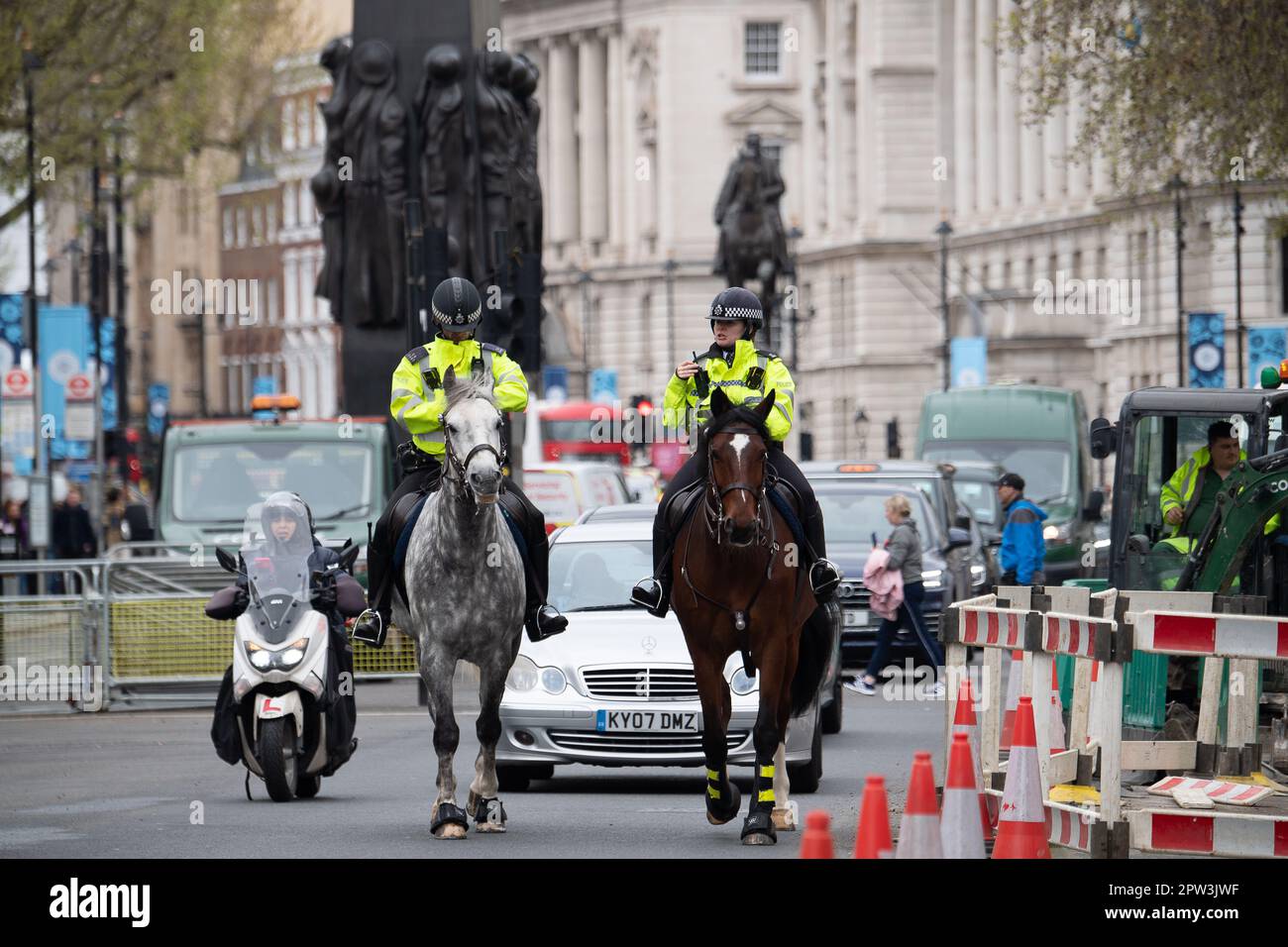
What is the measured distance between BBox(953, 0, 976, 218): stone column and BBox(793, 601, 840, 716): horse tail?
305 ft

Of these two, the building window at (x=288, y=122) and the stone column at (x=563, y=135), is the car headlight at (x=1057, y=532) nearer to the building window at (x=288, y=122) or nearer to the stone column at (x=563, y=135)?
the building window at (x=288, y=122)

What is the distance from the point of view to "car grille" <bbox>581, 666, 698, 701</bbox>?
16.1 meters

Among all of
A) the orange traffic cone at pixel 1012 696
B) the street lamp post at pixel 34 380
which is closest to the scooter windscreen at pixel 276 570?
the orange traffic cone at pixel 1012 696

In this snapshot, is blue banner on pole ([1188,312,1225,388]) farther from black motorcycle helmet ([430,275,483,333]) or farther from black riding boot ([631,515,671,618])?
black motorcycle helmet ([430,275,483,333])

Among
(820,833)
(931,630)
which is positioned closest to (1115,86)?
(931,630)

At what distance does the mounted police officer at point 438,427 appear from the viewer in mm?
14016

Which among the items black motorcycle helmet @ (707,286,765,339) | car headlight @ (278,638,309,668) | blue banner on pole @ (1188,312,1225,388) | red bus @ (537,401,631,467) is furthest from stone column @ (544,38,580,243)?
black motorcycle helmet @ (707,286,765,339)

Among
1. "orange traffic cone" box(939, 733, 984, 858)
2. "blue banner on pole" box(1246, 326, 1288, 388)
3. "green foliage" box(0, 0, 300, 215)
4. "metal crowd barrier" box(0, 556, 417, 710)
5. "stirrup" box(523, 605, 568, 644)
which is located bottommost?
"metal crowd barrier" box(0, 556, 417, 710)

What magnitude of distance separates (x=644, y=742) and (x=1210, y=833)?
4.86 metres

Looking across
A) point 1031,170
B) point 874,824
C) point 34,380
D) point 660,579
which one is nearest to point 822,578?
point 660,579

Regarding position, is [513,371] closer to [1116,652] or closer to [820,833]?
[1116,652]

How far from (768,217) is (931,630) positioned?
23.8 metres

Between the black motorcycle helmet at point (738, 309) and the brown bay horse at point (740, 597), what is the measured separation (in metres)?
0.57

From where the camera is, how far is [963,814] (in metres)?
10.5
